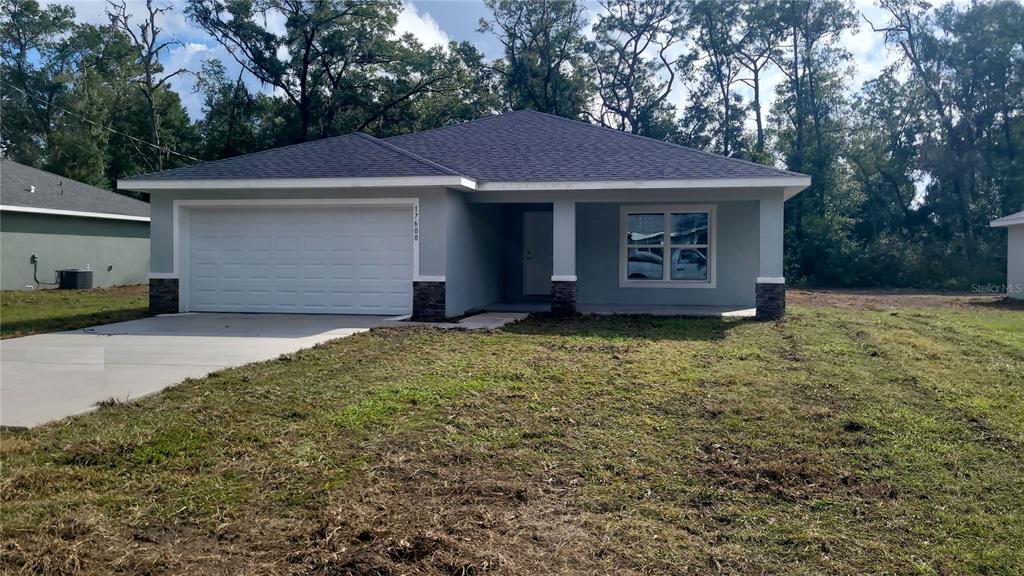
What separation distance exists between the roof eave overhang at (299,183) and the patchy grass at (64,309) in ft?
7.93

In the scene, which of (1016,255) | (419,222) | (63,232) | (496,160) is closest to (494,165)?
(496,160)

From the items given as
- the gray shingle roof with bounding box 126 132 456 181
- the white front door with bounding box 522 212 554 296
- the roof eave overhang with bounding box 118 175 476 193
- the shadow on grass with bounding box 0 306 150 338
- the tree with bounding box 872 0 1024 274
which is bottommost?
the shadow on grass with bounding box 0 306 150 338

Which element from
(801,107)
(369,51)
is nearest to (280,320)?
(369,51)

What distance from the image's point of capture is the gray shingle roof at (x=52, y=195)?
62.4ft

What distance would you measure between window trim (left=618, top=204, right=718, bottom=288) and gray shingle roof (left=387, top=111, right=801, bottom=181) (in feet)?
4.11

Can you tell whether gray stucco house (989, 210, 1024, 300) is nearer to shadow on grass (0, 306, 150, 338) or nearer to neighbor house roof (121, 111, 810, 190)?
neighbor house roof (121, 111, 810, 190)

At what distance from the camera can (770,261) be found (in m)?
12.5

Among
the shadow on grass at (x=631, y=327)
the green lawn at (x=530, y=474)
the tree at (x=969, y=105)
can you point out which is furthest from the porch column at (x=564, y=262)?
the tree at (x=969, y=105)

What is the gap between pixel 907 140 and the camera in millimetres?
32719

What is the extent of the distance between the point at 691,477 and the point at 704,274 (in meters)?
11.3

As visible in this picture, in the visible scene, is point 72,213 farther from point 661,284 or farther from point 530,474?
point 530,474

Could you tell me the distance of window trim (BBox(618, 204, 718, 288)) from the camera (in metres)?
14.9

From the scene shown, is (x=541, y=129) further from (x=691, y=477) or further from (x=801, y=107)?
(x=801, y=107)

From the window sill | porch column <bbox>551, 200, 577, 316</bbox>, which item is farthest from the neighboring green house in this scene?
the window sill
